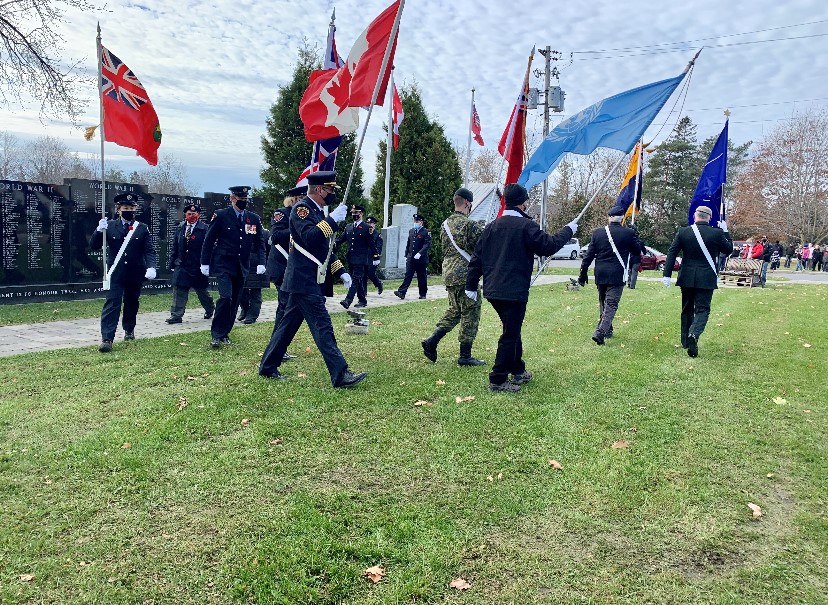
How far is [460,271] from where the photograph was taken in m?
7.44

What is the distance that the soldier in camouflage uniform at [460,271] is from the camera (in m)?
7.29

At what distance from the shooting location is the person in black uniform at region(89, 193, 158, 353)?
816 cm

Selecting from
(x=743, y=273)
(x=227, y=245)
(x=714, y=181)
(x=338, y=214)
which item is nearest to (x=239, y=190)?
(x=227, y=245)

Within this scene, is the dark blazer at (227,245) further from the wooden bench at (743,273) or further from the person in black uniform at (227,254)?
the wooden bench at (743,273)

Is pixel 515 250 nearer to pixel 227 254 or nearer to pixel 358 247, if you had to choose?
pixel 227 254

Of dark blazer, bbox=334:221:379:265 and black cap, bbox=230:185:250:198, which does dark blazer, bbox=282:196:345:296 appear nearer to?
Result: black cap, bbox=230:185:250:198

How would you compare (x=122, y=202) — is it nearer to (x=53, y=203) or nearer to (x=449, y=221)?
(x=449, y=221)

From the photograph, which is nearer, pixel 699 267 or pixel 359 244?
pixel 699 267

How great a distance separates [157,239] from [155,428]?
11679mm

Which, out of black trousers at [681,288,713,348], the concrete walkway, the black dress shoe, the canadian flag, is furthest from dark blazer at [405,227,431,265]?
the black dress shoe

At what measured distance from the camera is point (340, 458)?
14.8ft

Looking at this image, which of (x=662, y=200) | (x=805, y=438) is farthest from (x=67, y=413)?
(x=662, y=200)

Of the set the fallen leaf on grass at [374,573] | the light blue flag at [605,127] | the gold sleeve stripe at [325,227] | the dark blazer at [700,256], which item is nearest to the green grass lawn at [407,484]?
the fallen leaf on grass at [374,573]

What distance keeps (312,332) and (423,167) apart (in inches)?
700
